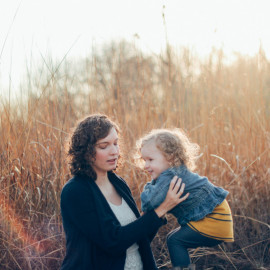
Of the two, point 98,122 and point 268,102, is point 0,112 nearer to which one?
point 98,122

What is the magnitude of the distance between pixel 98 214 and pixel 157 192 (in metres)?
0.32

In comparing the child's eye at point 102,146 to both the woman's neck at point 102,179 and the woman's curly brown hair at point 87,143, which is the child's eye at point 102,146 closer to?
the woman's curly brown hair at point 87,143

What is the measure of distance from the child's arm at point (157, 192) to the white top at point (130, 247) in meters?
0.15

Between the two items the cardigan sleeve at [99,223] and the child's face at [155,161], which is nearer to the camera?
the cardigan sleeve at [99,223]

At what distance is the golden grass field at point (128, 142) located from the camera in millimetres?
2508

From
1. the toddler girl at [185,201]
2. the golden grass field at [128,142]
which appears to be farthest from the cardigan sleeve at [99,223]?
the golden grass field at [128,142]

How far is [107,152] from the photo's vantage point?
2010 millimetres

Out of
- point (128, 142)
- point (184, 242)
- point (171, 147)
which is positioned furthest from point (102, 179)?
point (128, 142)

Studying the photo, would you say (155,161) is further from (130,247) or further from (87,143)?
(130,247)

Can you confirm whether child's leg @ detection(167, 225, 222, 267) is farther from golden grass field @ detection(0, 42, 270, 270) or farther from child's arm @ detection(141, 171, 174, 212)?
golden grass field @ detection(0, 42, 270, 270)

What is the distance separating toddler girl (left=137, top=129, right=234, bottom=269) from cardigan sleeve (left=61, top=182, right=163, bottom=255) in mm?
111

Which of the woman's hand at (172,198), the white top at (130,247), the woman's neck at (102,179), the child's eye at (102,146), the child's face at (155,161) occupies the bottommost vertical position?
the white top at (130,247)

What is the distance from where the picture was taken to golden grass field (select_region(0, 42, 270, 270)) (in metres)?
2.51

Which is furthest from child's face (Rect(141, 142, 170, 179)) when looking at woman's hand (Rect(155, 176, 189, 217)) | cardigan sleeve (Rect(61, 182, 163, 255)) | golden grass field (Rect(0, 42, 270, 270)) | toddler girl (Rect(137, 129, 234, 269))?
golden grass field (Rect(0, 42, 270, 270))
